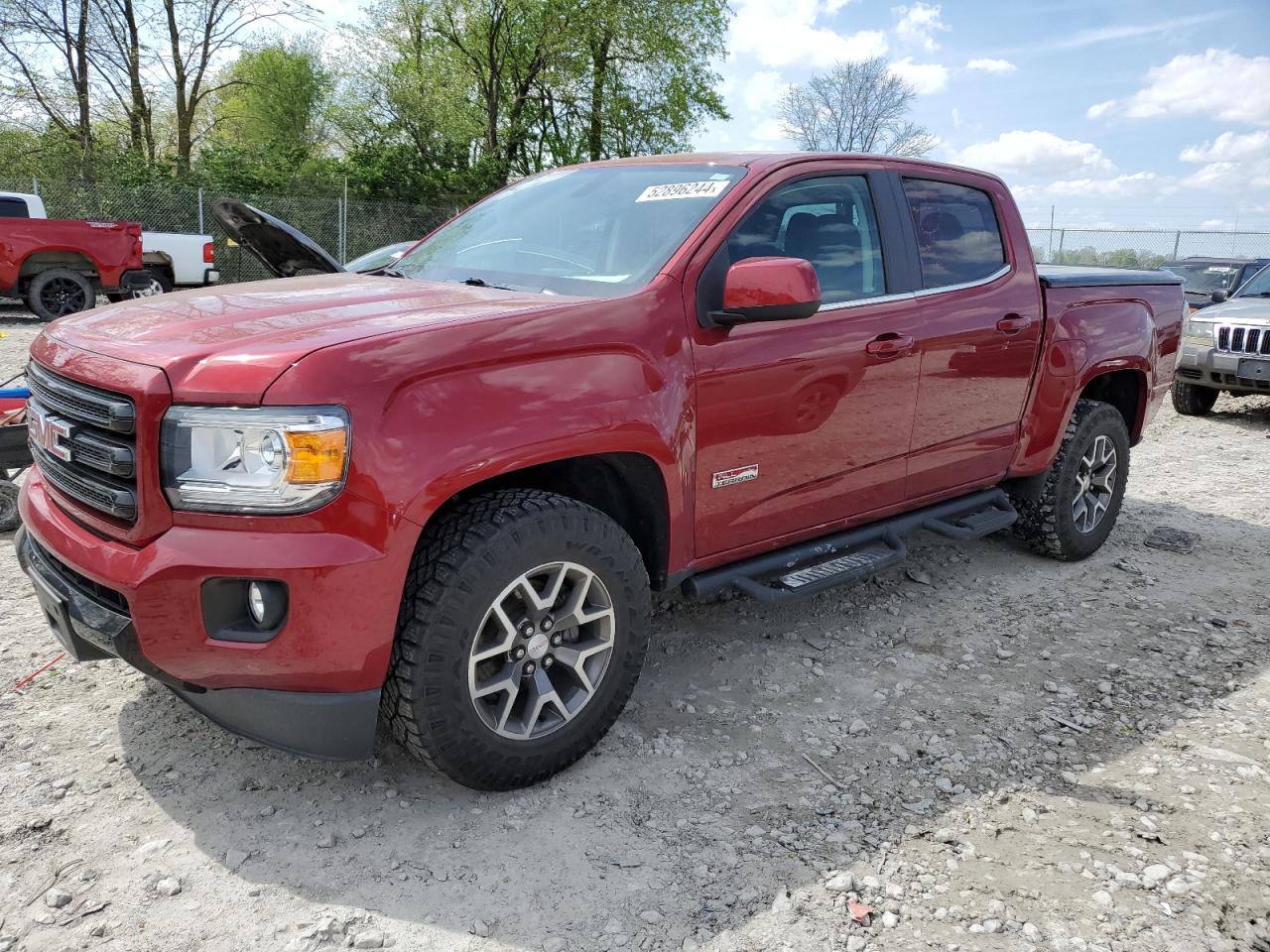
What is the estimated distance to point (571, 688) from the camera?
9.54 feet

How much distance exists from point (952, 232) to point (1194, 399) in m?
7.19

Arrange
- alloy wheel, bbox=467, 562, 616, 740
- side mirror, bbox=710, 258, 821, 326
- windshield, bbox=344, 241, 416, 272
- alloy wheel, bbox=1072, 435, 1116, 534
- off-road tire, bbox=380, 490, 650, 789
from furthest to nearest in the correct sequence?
alloy wheel, bbox=1072, 435, 1116, 534 < windshield, bbox=344, 241, 416, 272 < side mirror, bbox=710, 258, 821, 326 < alloy wheel, bbox=467, 562, 616, 740 < off-road tire, bbox=380, 490, 650, 789

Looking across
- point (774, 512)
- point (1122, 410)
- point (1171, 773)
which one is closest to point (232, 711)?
point (774, 512)

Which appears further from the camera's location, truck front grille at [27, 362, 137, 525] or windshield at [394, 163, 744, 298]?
windshield at [394, 163, 744, 298]

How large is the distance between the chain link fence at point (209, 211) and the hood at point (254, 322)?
57.5 ft

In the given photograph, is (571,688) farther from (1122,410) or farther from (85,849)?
(1122,410)

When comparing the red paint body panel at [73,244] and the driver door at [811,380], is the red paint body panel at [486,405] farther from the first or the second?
the red paint body panel at [73,244]

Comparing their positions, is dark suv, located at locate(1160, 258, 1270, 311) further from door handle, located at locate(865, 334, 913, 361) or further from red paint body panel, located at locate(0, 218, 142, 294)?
red paint body panel, located at locate(0, 218, 142, 294)

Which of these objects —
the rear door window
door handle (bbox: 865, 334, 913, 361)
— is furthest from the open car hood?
the rear door window

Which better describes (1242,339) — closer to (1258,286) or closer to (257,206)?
(1258,286)

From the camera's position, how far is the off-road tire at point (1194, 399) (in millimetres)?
9828

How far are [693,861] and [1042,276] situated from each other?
335 cm

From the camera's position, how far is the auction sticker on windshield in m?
3.35

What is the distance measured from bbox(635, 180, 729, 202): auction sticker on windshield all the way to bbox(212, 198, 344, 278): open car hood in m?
1.53
